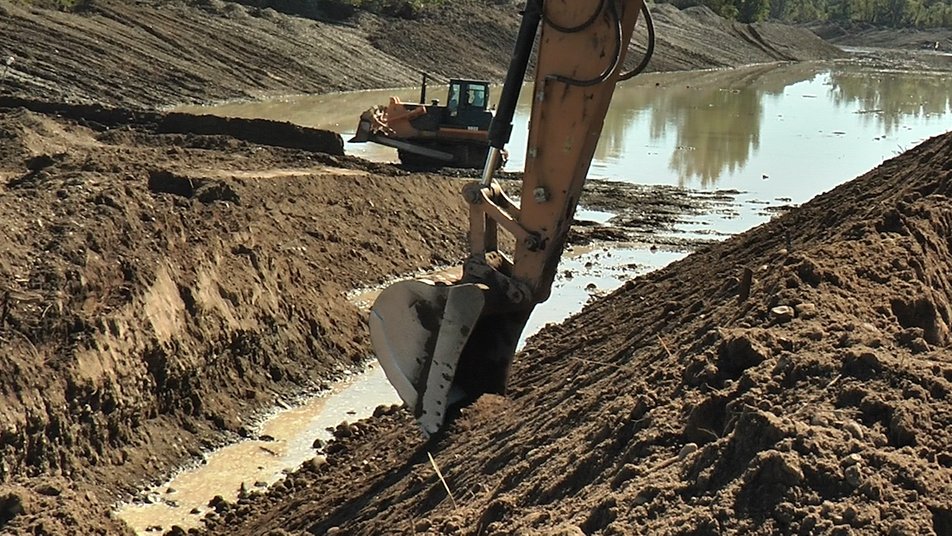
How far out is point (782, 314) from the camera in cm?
651

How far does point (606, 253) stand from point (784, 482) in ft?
48.6

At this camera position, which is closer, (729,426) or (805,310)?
(729,426)

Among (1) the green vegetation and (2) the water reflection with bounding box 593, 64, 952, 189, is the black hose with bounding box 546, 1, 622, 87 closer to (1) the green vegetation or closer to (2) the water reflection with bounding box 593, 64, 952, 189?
(2) the water reflection with bounding box 593, 64, 952, 189

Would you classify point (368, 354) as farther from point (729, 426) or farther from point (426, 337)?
point (729, 426)

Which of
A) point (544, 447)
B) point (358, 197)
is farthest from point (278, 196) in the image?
point (544, 447)

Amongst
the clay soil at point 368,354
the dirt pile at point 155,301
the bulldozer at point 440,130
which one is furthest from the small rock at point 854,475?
the bulldozer at point 440,130

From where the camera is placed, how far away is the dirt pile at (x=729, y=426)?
4.55m

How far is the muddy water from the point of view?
1020 cm

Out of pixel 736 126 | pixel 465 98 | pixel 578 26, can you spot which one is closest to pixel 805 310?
pixel 578 26

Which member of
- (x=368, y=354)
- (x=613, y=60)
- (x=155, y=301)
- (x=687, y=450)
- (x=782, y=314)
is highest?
(x=613, y=60)

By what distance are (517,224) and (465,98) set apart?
1637 centimetres

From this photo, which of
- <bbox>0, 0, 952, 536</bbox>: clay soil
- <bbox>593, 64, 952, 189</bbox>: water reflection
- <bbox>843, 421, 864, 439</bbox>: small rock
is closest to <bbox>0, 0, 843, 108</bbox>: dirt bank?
<bbox>593, 64, 952, 189</bbox>: water reflection

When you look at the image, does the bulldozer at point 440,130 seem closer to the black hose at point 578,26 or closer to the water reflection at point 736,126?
the water reflection at point 736,126

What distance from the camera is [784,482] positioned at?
14.8 feet
